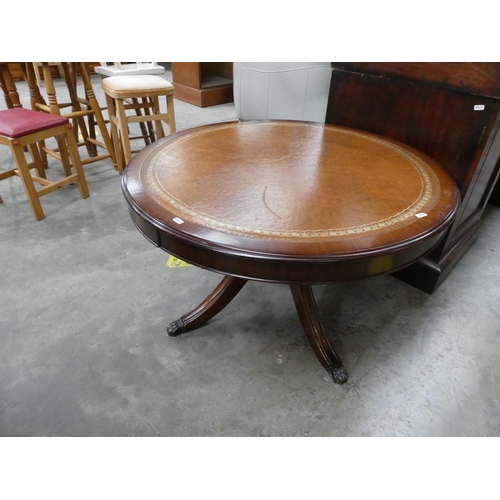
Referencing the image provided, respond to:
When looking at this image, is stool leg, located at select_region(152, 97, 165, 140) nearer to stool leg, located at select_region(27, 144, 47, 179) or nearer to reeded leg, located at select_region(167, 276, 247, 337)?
stool leg, located at select_region(27, 144, 47, 179)

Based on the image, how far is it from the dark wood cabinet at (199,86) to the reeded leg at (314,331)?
404 centimetres

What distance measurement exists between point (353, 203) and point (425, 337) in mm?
960

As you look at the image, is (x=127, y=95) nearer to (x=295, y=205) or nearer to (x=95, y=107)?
(x=95, y=107)

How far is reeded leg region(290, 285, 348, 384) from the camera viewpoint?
4.59 ft

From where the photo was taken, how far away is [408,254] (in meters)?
0.87

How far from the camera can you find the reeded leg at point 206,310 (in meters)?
1.55

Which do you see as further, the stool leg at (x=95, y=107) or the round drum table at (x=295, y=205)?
the stool leg at (x=95, y=107)

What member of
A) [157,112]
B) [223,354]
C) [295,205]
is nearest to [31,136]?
[157,112]

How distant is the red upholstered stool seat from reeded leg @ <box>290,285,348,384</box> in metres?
1.91

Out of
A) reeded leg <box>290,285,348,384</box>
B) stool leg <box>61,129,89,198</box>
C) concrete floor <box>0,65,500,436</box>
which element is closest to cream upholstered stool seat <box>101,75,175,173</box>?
stool leg <box>61,129,89,198</box>

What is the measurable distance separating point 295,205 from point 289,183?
137 mm

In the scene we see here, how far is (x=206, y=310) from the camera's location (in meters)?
1.55

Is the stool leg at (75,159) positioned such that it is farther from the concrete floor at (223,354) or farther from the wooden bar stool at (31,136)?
the concrete floor at (223,354)

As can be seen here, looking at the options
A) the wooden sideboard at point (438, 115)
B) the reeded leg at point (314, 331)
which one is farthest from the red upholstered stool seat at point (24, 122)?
the reeded leg at point (314, 331)
